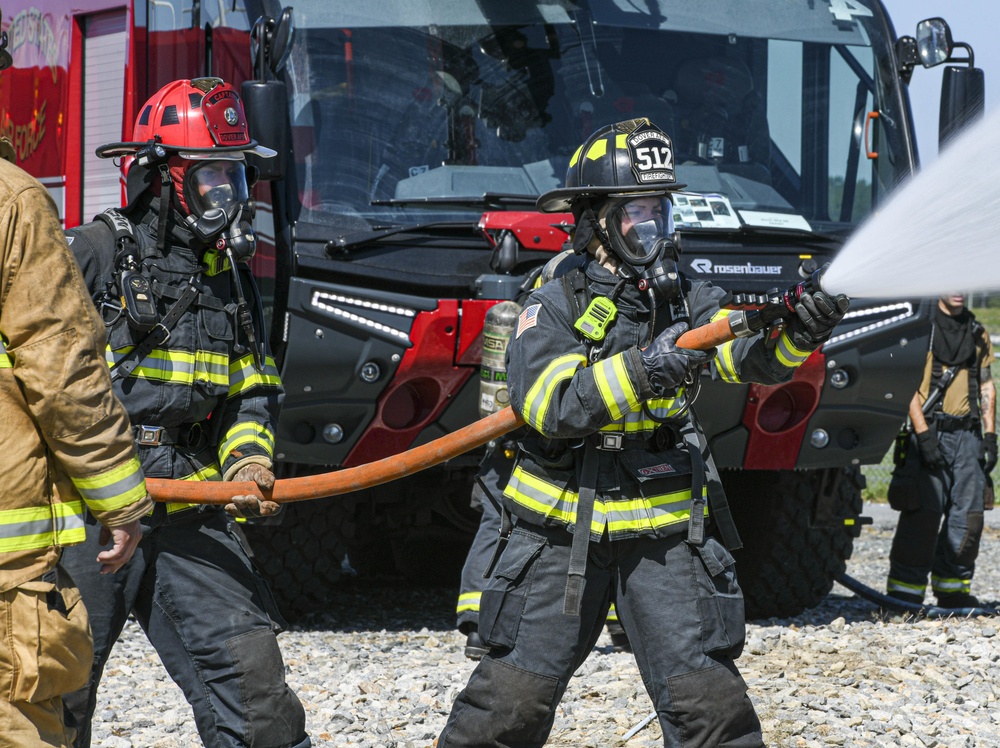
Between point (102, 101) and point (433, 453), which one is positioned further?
point (102, 101)

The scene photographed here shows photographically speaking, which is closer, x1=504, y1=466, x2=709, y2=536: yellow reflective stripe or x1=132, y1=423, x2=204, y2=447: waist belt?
x1=504, y1=466, x2=709, y2=536: yellow reflective stripe

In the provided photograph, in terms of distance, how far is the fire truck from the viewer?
6.04 metres

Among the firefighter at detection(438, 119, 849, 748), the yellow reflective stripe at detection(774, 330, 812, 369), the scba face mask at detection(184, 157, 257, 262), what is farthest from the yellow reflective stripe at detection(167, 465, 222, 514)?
the yellow reflective stripe at detection(774, 330, 812, 369)

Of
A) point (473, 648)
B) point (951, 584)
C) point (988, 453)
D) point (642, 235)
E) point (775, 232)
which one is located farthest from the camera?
point (988, 453)

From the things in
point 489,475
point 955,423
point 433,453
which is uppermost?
point 433,453

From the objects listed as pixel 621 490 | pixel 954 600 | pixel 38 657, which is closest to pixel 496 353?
pixel 621 490

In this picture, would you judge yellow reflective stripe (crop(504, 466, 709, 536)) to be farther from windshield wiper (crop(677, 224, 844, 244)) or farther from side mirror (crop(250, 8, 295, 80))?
windshield wiper (crop(677, 224, 844, 244))

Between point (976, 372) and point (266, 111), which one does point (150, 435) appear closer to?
point (266, 111)

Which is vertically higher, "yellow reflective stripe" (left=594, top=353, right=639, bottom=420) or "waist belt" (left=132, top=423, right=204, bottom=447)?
"yellow reflective stripe" (left=594, top=353, right=639, bottom=420)

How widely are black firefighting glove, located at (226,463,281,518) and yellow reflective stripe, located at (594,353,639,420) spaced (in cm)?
106

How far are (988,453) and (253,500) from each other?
5.53 m

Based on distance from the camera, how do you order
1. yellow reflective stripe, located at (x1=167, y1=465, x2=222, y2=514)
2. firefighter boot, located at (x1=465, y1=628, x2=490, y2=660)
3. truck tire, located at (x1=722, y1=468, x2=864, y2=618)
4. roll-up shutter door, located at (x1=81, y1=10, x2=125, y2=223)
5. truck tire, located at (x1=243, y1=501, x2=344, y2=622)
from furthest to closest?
truck tire, located at (x1=722, y1=468, x2=864, y2=618) < truck tire, located at (x1=243, y1=501, x2=344, y2=622) < roll-up shutter door, located at (x1=81, y1=10, x2=125, y2=223) < firefighter boot, located at (x1=465, y1=628, x2=490, y2=660) < yellow reflective stripe, located at (x1=167, y1=465, x2=222, y2=514)

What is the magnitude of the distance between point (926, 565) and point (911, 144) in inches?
96.7

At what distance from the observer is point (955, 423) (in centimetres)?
787
